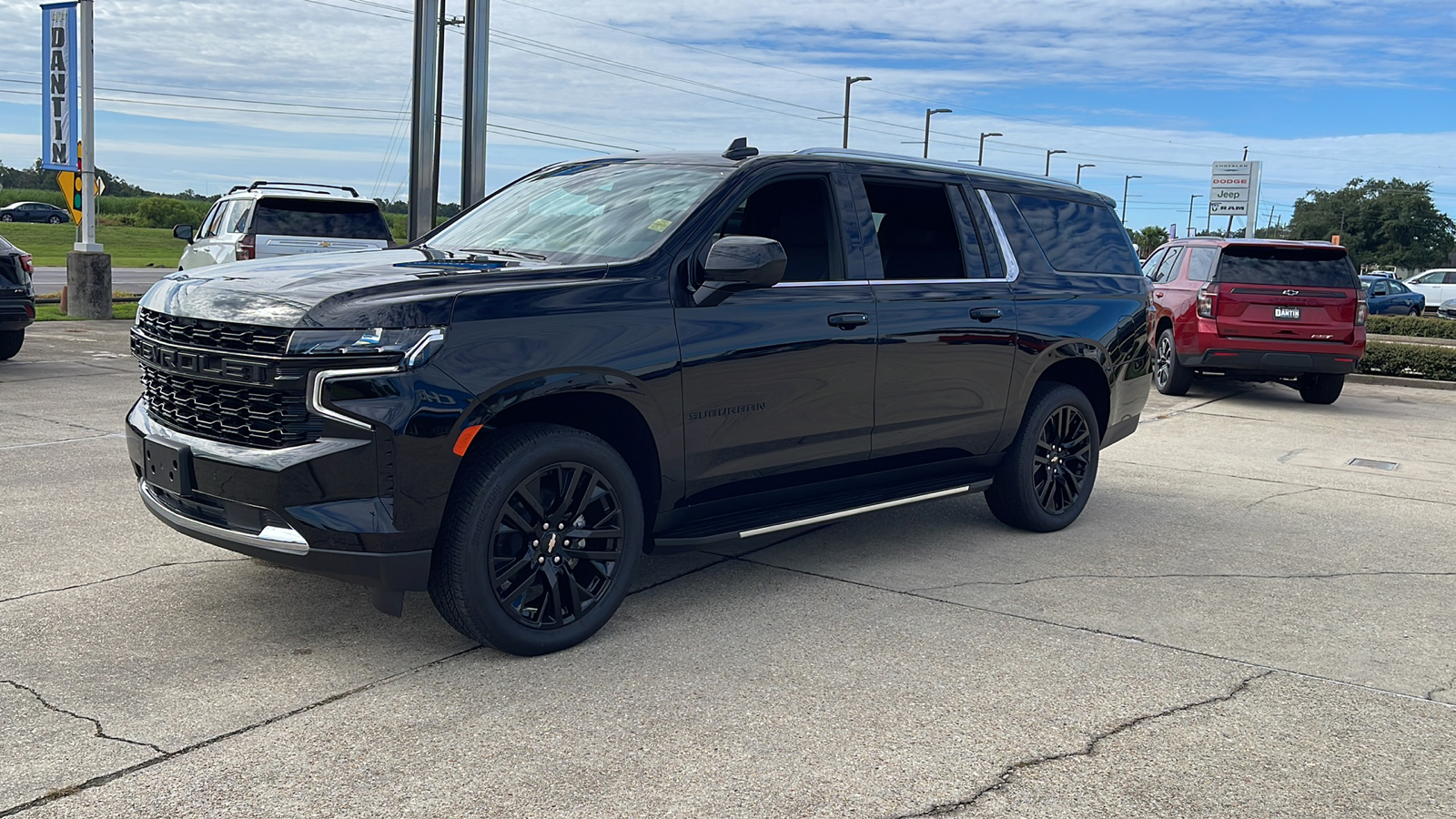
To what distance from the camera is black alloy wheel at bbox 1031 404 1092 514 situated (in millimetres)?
6836

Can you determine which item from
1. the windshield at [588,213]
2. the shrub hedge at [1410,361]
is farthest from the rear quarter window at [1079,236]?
the shrub hedge at [1410,361]

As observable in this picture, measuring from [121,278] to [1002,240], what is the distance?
31093 millimetres

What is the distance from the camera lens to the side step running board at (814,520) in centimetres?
491

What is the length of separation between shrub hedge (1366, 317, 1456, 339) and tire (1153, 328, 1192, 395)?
18.5 m

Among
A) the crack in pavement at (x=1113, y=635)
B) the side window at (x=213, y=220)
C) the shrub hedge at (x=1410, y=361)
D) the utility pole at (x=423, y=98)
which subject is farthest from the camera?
the utility pole at (x=423, y=98)

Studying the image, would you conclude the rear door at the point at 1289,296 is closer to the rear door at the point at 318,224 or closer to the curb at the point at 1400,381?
the curb at the point at 1400,381

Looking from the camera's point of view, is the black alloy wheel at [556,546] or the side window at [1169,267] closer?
the black alloy wheel at [556,546]

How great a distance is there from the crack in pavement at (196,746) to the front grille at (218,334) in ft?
3.67

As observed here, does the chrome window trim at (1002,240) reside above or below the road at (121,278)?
above

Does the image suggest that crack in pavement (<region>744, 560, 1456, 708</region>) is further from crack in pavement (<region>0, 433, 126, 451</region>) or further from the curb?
the curb

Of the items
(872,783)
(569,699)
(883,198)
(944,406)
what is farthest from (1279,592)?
(569,699)

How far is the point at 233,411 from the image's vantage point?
425cm

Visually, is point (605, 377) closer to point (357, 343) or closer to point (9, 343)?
point (357, 343)

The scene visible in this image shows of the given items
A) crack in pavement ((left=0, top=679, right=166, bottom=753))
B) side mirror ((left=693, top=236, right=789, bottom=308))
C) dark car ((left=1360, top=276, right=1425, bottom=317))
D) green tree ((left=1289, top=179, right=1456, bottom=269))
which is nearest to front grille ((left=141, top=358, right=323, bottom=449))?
crack in pavement ((left=0, top=679, right=166, bottom=753))
